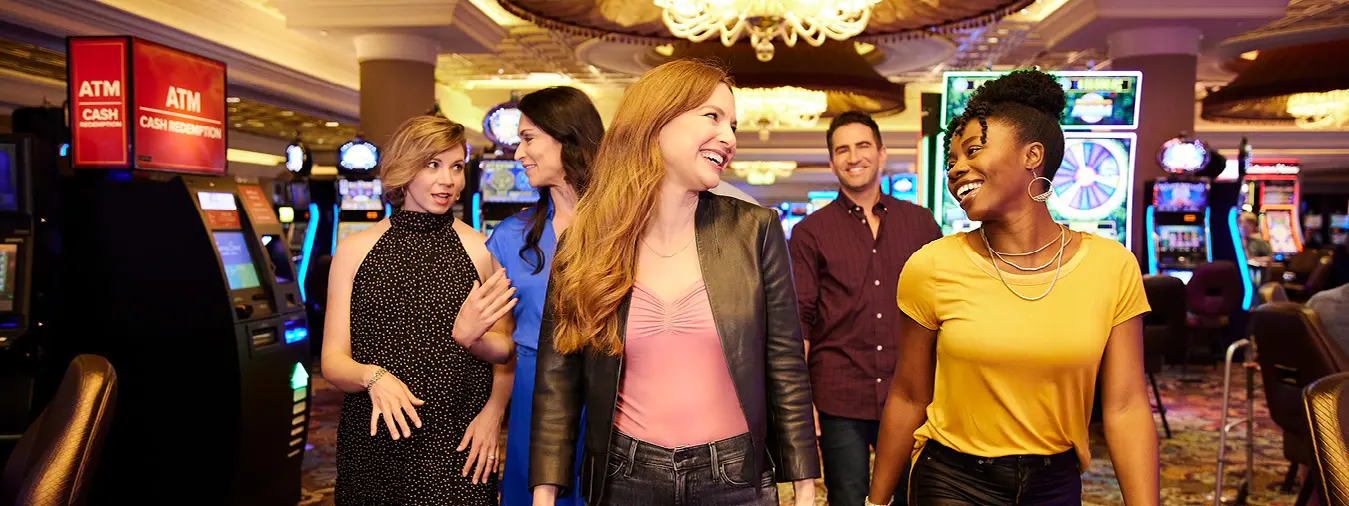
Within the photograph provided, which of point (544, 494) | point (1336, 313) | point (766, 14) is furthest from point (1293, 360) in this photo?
point (766, 14)

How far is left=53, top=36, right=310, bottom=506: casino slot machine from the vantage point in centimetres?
371

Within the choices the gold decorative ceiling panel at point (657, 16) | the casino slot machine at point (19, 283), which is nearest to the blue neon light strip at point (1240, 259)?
the gold decorative ceiling panel at point (657, 16)

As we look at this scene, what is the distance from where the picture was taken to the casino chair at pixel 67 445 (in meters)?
1.50

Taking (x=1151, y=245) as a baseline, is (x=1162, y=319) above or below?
below

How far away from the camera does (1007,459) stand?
1.71 meters

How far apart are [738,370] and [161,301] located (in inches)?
120

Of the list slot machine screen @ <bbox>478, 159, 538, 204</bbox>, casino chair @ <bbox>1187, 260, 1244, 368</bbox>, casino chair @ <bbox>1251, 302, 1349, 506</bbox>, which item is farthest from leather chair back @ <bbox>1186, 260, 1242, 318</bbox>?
slot machine screen @ <bbox>478, 159, 538, 204</bbox>

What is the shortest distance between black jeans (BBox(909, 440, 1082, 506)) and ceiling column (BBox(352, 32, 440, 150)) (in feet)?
24.4

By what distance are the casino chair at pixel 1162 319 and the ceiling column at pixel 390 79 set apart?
5.96 meters

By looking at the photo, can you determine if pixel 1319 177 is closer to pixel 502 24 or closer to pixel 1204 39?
pixel 1204 39

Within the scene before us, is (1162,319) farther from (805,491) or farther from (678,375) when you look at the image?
(678,375)

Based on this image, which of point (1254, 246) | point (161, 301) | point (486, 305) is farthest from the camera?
point (1254, 246)

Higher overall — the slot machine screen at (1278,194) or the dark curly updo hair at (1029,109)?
the slot machine screen at (1278,194)

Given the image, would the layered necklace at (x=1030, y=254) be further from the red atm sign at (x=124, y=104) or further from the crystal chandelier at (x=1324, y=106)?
the crystal chandelier at (x=1324, y=106)
